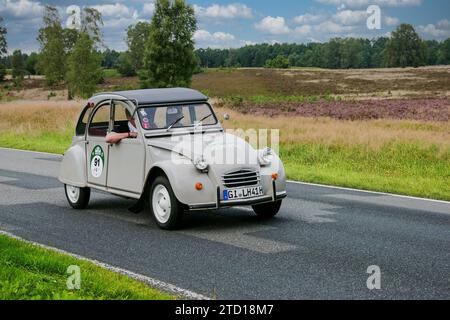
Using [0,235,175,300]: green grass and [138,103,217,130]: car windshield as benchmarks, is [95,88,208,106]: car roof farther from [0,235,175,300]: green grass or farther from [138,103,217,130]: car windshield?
[0,235,175,300]: green grass

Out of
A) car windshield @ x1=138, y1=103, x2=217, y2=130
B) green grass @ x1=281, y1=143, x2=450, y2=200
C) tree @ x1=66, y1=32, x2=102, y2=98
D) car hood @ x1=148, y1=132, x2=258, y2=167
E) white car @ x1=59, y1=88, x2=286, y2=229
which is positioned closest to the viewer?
white car @ x1=59, y1=88, x2=286, y2=229

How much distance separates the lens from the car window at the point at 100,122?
10.6m

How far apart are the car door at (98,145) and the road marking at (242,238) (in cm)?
214

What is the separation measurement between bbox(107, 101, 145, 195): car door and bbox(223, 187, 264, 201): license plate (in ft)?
4.57

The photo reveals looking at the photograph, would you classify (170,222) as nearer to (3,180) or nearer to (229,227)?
(229,227)

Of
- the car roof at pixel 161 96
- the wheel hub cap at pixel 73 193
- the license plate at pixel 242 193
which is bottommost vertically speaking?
the wheel hub cap at pixel 73 193

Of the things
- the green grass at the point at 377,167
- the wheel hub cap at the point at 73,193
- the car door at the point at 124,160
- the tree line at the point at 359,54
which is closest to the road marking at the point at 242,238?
the car door at the point at 124,160

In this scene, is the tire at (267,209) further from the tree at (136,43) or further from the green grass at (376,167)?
the tree at (136,43)

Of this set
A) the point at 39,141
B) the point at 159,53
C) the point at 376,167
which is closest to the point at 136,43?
the point at 159,53

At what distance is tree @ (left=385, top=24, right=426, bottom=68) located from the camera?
146250 mm

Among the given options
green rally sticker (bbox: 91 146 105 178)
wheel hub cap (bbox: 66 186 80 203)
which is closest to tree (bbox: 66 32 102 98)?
wheel hub cap (bbox: 66 186 80 203)
